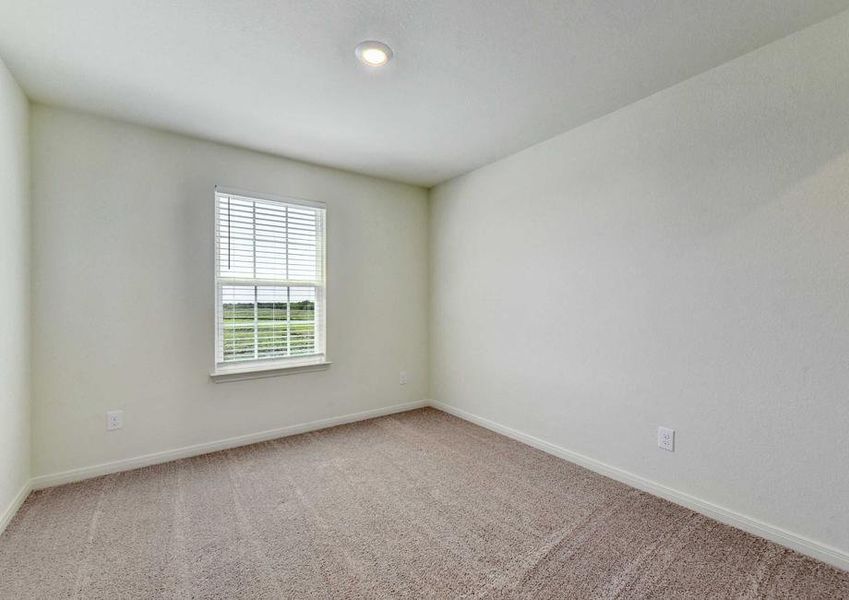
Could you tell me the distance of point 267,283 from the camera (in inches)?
125

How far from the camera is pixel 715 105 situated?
2.03m

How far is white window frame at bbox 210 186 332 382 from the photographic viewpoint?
295cm

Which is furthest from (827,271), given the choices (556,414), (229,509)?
(229,509)

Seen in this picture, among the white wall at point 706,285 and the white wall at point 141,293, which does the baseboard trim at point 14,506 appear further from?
the white wall at point 706,285

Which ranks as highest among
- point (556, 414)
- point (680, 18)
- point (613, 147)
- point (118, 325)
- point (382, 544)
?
point (680, 18)

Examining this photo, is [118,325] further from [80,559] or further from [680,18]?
[680,18]

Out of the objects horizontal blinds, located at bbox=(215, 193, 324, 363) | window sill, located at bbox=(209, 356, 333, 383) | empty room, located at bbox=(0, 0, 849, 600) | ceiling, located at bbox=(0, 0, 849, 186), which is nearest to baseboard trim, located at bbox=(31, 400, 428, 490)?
empty room, located at bbox=(0, 0, 849, 600)

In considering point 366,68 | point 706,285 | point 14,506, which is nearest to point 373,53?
point 366,68

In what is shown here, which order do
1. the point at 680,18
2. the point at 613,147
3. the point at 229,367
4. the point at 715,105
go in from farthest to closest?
the point at 229,367, the point at 613,147, the point at 715,105, the point at 680,18

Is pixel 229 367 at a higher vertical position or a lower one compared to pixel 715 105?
lower

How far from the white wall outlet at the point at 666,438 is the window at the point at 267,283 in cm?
258

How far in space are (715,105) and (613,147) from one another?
56cm

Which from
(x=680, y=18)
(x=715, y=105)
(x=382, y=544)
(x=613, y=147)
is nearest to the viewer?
(x=680, y=18)

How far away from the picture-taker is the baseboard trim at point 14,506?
1.94 m
